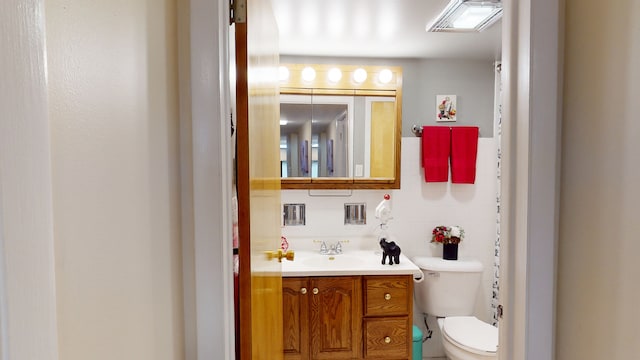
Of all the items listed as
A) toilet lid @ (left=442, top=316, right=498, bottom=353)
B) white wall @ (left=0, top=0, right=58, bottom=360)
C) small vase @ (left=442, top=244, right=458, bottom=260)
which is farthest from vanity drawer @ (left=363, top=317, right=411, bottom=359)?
white wall @ (left=0, top=0, right=58, bottom=360)

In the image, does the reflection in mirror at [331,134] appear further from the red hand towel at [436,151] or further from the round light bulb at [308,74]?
the red hand towel at [436,151]

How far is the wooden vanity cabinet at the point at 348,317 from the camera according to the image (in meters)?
2.01

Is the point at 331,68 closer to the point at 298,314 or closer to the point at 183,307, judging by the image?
the point at 298,314

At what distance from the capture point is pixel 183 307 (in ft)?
2.62

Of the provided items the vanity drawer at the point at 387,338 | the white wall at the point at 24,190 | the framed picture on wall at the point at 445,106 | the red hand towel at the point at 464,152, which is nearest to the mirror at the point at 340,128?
the framed picture on wall at the point at 445,106

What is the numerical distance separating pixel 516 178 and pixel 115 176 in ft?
3.07

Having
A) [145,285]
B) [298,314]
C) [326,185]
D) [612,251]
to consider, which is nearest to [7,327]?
[145,285]

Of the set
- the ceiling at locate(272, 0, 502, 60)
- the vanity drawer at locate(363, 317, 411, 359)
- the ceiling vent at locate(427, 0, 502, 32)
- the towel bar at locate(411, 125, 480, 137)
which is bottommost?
the vanity drawer at locate(363, 317, 411, 359)

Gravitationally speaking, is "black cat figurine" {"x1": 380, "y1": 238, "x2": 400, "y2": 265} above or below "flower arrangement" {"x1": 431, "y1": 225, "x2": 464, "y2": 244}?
below

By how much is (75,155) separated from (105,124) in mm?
81

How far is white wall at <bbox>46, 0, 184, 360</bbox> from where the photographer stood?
1.35 feet

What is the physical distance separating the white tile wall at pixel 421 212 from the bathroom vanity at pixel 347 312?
41cm

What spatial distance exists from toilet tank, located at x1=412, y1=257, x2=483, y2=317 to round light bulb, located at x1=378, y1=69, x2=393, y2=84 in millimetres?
1274

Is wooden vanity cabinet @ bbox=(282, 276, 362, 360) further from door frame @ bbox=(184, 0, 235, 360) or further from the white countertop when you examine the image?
door frame @ bbox=(184, 0, 235, 360)
